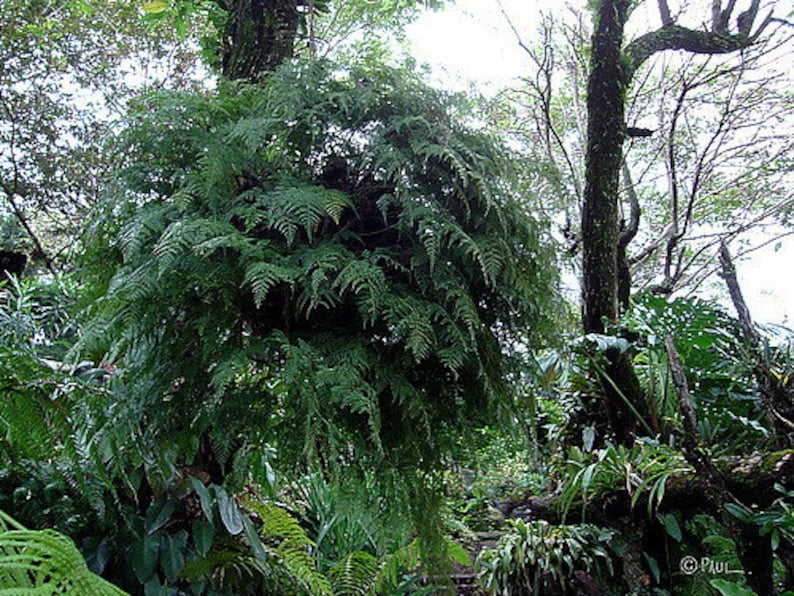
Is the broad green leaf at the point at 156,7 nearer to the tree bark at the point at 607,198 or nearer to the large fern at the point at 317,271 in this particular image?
the large fern at the point at 317,271

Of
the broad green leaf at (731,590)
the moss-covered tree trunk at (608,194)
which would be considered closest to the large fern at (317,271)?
the broad green leaf at (731,590)

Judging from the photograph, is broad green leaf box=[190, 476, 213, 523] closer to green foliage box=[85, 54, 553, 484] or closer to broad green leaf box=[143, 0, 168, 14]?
green foliage box=[85, 54, 553, 484]

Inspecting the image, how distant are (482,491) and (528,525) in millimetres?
1567

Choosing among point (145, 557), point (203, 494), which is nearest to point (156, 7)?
point (203, 494)

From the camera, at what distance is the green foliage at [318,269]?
2.32 ft

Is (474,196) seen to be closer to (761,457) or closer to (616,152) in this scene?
(761,457)

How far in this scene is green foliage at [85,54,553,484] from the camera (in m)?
Answer: 0.71

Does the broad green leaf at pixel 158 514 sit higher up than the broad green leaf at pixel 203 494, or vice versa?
the broad green leaf at pixel 203 494

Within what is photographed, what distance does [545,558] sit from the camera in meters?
1.88

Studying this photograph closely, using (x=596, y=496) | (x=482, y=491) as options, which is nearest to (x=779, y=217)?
(x=482, y=491)

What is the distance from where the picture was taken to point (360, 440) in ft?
2.51

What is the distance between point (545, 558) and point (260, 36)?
175 centimetres

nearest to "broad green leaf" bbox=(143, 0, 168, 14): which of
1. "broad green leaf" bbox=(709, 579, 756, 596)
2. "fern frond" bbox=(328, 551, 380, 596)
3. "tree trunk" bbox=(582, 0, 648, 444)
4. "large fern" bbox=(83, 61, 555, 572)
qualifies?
"large fern" bbox=(83, 61, 555, 572)

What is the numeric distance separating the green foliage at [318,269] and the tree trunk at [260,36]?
32cm
